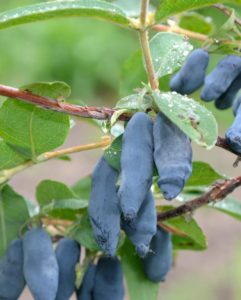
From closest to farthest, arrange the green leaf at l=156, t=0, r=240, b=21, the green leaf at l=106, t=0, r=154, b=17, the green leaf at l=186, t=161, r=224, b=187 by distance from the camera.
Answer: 1. the green leaf at l=156, t=0, r=240, b=21
2. the green leaf at l=186, t=161, r=224, b=187
3. the green leaf at l=106, t=0, r=154, b=17

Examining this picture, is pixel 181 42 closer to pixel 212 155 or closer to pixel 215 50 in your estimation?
pixel 215 50

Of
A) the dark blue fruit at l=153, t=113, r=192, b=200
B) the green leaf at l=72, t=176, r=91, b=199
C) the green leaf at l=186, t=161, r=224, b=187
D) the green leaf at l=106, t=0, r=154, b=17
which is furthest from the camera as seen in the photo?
the green leaf at l=106, t=0, r=154, b=17

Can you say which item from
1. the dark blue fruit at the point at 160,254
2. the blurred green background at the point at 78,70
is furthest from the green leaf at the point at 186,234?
the blurred green background at the point at 78,70

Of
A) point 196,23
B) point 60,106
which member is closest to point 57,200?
point 60,106

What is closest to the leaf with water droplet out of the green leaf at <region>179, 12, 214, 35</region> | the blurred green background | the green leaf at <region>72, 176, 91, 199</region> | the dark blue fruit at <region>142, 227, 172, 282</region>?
the dark blue fruit at <region>142, 227, 172, 282</region>

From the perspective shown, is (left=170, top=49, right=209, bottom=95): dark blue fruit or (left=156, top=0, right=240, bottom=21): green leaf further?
(left=170, top=49, right=209, bottom=95): dark blue fruit

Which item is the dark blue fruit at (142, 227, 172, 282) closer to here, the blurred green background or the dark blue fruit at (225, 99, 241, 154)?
the dark blue fruit at (225, 99, 241, 154)

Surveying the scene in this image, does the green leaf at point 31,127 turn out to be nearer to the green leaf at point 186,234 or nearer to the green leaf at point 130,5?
the green leaf at point 186,234

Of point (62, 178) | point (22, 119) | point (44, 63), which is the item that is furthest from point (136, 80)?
point (44, 63)
